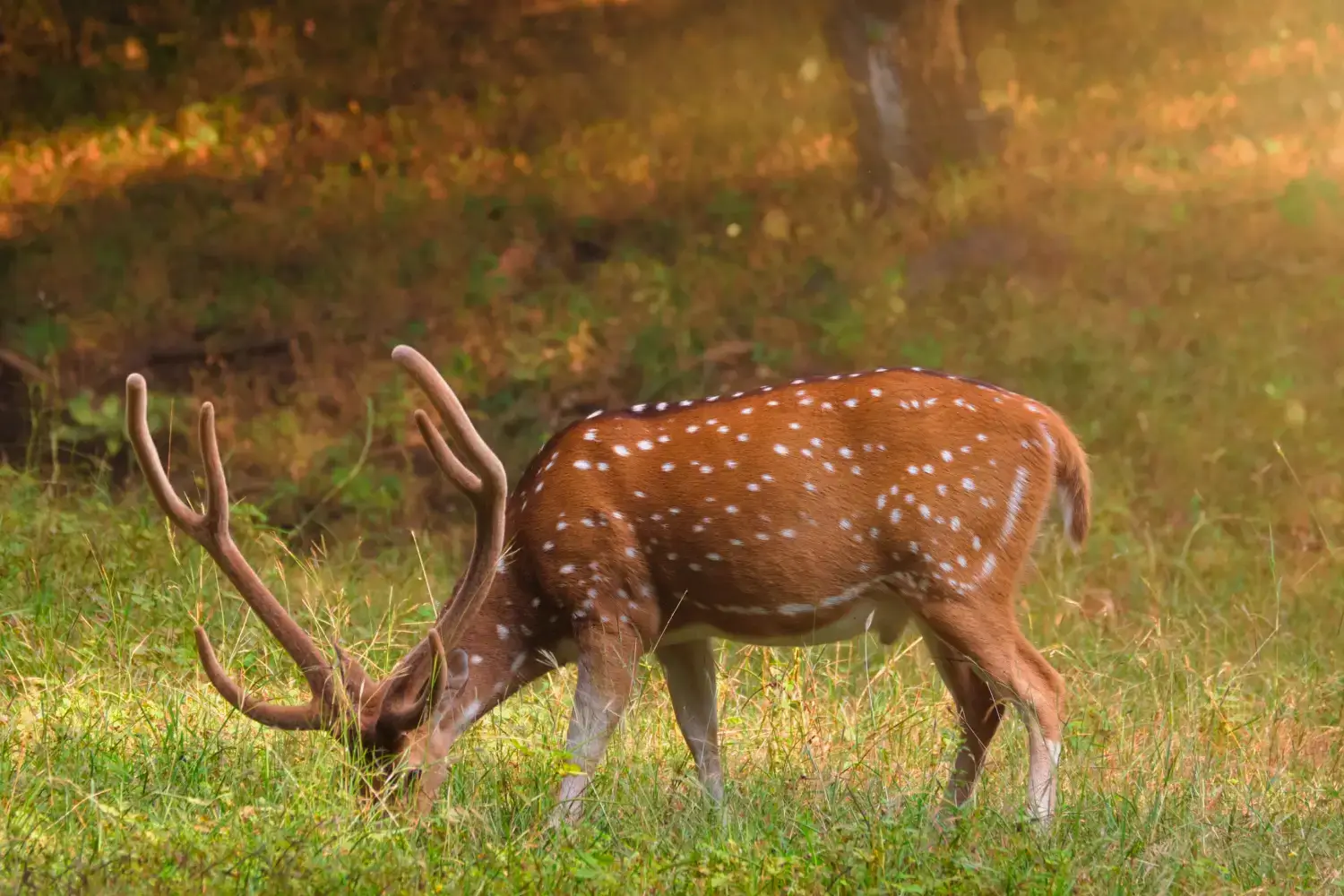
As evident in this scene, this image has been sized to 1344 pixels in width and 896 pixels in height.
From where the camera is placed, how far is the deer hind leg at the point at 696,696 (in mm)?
5539

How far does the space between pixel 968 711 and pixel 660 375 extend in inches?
197

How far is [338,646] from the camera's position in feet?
16.6

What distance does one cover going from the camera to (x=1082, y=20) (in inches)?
553


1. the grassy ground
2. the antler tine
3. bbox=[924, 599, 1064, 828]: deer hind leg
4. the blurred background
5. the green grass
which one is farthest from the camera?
the blurred background

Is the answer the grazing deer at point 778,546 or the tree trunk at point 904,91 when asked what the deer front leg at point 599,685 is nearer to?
the grazing deer at point 778,546

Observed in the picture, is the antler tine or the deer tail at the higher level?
the antler tine

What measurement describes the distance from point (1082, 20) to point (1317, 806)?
10.1 m

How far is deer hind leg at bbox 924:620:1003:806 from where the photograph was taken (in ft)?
18.0

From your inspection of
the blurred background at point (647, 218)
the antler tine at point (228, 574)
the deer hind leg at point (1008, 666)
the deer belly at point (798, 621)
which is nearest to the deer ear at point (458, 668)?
the antler tine at point (228, 574)

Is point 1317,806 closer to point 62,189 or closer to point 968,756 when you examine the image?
point 968,756

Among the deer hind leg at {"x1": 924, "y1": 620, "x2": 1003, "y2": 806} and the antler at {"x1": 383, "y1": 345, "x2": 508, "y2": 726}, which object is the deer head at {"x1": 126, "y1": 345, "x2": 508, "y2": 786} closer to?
the antler at {"x1": 383, "y1": 345, "x2": 508, "y2": 726}

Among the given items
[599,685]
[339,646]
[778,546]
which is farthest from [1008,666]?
[339,646]

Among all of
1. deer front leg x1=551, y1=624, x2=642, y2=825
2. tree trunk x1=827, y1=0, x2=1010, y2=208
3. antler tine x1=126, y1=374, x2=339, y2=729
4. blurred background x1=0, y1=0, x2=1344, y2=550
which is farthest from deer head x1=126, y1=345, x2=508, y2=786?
tree trunk x1=827, y1=0, x2=1010, y2=208

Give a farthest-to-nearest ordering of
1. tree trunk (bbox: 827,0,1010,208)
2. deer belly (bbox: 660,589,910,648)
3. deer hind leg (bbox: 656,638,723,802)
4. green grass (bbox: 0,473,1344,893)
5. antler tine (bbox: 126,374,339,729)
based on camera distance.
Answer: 1. tree trunk (bbox: 827,0,1010,208)
2. deer hind leg (bbox: 656,638,723,802)
3. deer belly (bbox: 660,589,910,648)
4. antler tine (bbox: 126,374,339,729)
5. green grass (bbox: 0,473,1344,893)
